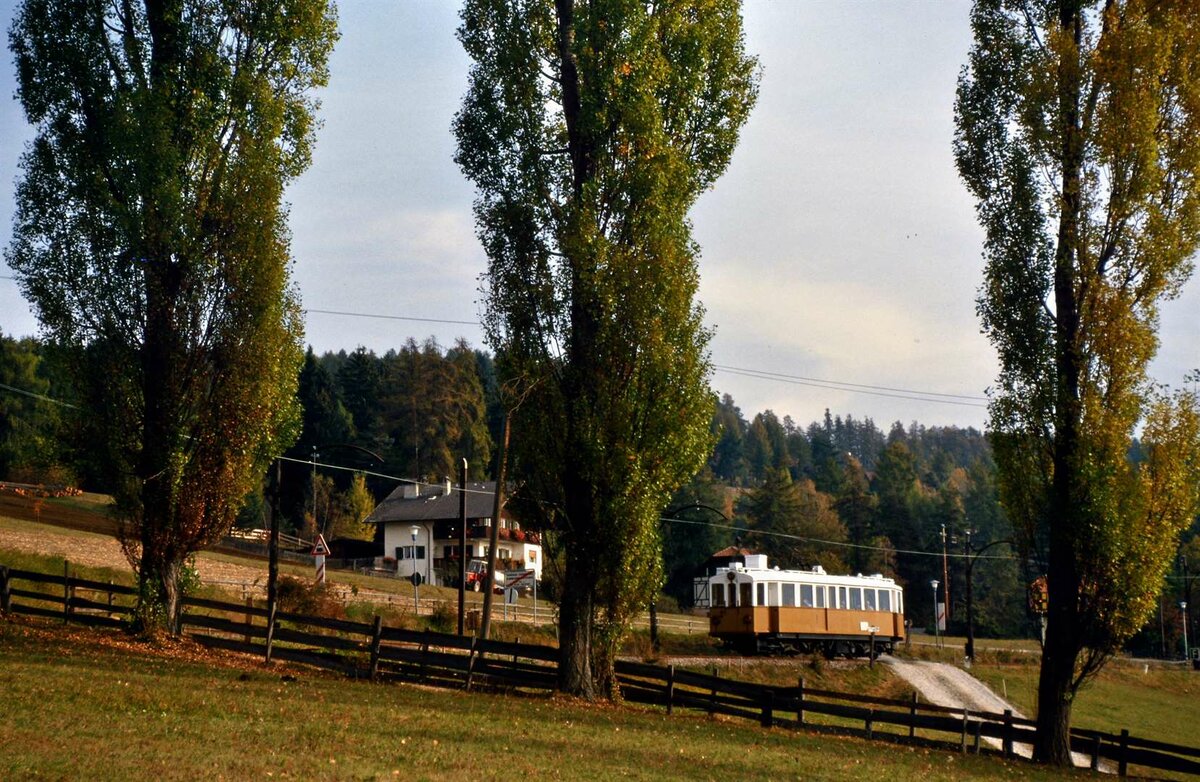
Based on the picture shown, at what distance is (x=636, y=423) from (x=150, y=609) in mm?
10540

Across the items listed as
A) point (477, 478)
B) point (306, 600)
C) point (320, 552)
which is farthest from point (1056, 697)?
point (477, 478)

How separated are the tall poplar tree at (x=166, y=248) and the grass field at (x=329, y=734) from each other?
142 inches

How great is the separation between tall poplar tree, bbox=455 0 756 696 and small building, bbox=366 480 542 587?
153 feet

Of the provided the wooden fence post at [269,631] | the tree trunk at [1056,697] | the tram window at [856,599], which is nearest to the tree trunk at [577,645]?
the wooden fence post at [269,631]

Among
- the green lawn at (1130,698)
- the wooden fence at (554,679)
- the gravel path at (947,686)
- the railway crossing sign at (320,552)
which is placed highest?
the railway crossing sign at (320,552)

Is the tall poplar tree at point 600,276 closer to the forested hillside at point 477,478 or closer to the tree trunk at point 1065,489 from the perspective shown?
the tree trunk at point 1065,489

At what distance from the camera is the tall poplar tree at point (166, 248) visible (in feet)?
76.0

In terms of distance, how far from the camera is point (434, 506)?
71875 millimetres

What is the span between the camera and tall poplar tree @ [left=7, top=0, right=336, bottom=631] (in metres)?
23.2

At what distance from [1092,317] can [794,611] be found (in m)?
24.5

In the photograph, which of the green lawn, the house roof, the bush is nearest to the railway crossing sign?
the bush

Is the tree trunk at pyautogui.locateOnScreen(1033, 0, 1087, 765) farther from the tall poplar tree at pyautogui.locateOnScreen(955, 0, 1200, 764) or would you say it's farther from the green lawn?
the green lawn

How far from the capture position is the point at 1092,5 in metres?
22.3

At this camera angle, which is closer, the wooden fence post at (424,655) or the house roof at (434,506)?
the wooden fence post at (424,655)
